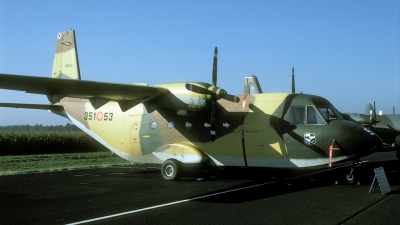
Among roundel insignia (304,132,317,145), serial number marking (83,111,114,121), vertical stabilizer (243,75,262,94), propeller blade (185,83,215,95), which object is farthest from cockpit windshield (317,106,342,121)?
serial number marking (83,111,114,121)

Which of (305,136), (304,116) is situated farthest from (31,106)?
(305,136)

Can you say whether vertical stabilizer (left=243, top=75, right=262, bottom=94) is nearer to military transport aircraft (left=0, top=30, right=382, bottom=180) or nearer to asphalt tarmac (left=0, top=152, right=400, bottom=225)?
military transport aircraft (left=0, top=30, right=382, bottom=180)

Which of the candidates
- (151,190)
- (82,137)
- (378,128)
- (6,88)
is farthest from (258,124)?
(82,137)

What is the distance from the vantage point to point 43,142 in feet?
149

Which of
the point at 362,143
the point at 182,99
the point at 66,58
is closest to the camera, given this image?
the point at 362,143

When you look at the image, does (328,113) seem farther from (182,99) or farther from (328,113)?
(182,99)

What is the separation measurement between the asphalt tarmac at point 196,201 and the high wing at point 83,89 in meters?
3.16

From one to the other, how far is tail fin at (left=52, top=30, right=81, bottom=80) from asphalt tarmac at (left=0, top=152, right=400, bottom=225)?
625cm

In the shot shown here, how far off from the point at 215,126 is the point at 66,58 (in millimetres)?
9343

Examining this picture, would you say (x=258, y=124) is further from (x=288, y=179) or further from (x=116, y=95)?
(x=116, y=95)

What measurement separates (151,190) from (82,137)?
38.4 metres

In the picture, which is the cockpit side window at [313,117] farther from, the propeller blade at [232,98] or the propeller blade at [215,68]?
the propeller blade at [215,68]

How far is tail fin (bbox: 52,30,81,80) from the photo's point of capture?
794 inches

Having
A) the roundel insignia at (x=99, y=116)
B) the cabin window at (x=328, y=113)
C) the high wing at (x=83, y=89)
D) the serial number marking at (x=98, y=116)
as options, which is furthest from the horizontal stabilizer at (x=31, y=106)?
the cabin window at (x=328, y=113)
